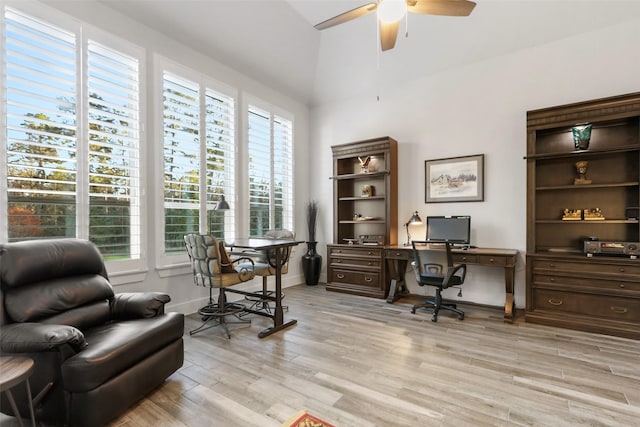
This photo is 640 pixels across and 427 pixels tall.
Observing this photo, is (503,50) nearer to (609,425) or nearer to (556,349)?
(556,349)

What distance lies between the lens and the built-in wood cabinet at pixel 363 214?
4.81 meters

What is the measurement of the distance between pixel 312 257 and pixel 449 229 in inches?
93.9

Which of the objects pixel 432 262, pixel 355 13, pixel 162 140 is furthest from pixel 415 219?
pixel 162 140

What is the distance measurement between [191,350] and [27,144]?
91.8 inches

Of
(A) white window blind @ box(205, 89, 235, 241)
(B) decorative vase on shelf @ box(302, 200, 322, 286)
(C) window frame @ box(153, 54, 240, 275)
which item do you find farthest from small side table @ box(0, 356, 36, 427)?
(B) decorative vase on shelf @ box(302, 200, 322, 286)

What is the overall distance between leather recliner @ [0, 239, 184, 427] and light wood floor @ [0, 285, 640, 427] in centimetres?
23

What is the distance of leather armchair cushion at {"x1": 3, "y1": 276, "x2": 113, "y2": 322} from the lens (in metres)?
1.96

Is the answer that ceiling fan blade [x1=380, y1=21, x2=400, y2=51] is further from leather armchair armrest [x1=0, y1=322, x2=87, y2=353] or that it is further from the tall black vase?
the tall black vase

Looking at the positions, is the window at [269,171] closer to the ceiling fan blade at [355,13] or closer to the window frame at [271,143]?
the window frame at [271,143]

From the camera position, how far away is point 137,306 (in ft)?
7.73

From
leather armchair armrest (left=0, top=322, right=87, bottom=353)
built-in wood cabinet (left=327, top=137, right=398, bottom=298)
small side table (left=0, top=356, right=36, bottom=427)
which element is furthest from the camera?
built-in wood cabinet (left=327, top=137, right=398, bottom=298)

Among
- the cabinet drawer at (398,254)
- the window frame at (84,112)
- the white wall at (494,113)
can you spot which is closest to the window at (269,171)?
the white wall at (494,113)

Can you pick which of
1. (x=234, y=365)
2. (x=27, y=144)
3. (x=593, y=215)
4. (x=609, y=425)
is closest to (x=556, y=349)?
(x=609, y=425)

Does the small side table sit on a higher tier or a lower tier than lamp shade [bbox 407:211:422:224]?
lower
